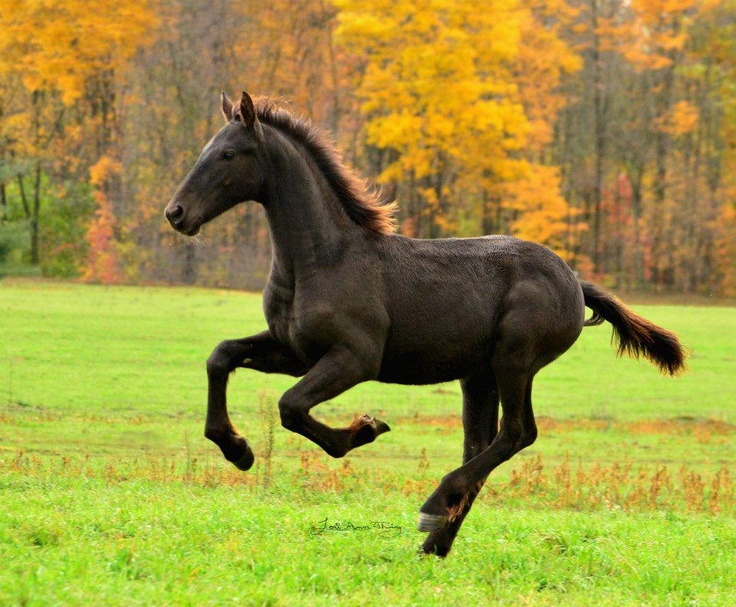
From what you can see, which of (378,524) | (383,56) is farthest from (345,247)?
(383,56)

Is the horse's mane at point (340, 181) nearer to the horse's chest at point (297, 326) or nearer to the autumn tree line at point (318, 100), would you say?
the horse's chest at point (297, 326)

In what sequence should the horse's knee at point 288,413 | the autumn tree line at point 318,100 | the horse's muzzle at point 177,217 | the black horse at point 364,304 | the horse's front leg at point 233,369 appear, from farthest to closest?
the autumn tree line at point 318,100, the horse's front leg at point 233,369, the black horse at point 364,304, the horse's muzzle at point 177,217, the horse's knee at point 288,413

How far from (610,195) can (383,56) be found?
12.9 meters

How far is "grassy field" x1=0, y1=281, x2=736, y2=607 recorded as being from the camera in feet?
19.3

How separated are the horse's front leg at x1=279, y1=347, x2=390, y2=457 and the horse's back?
46 centimetres

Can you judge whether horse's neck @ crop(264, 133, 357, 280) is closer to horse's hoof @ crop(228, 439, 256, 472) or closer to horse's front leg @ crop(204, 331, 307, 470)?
horse's front leg @ crop(204, 331, 307, 470)

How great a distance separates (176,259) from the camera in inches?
1394

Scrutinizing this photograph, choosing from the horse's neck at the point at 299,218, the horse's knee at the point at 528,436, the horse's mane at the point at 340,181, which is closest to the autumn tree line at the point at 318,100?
the horse's mane at the point at 340,181

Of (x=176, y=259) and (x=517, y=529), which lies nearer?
(x=517, y=529)

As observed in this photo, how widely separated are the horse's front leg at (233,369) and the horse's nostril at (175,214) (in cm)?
85

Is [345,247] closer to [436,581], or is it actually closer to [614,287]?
[436,581]

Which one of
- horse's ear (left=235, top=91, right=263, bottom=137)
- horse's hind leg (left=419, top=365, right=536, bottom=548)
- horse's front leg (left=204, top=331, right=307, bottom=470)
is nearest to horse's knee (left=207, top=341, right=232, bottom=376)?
horse's front leg (left=204, top=331, right=307, bottom=470)
